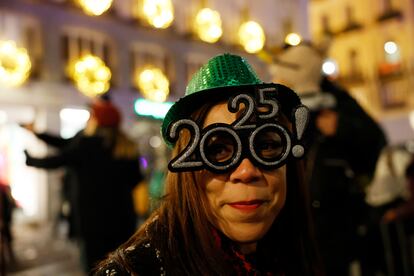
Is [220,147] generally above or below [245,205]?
above

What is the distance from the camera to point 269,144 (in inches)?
59.5

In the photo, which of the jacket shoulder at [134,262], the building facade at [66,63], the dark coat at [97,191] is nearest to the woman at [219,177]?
the jacket shoulder at [134,262]

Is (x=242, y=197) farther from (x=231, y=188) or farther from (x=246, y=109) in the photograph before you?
(x=246, y=109)

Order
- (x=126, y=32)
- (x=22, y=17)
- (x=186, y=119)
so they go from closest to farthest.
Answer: (x=186, y=119) → (x=22, y=17) → (x=126, y=32)

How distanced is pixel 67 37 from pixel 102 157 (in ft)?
40.8

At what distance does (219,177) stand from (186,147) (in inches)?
5.4

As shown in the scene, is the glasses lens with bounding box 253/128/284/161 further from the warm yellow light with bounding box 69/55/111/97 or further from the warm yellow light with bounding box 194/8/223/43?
the warm yellow light with bounding box 194/8/223/43

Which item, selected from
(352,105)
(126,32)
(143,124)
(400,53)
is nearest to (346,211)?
(352,105)

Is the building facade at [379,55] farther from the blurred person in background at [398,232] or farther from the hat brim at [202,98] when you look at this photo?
the hat brim at [202,98]

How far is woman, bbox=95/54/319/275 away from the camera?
1.41 metres

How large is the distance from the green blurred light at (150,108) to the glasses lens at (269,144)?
48.7ft

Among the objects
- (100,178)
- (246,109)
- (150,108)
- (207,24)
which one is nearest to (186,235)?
(246,109)

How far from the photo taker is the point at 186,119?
143 centimetres

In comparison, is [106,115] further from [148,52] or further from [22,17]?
[148,52]
